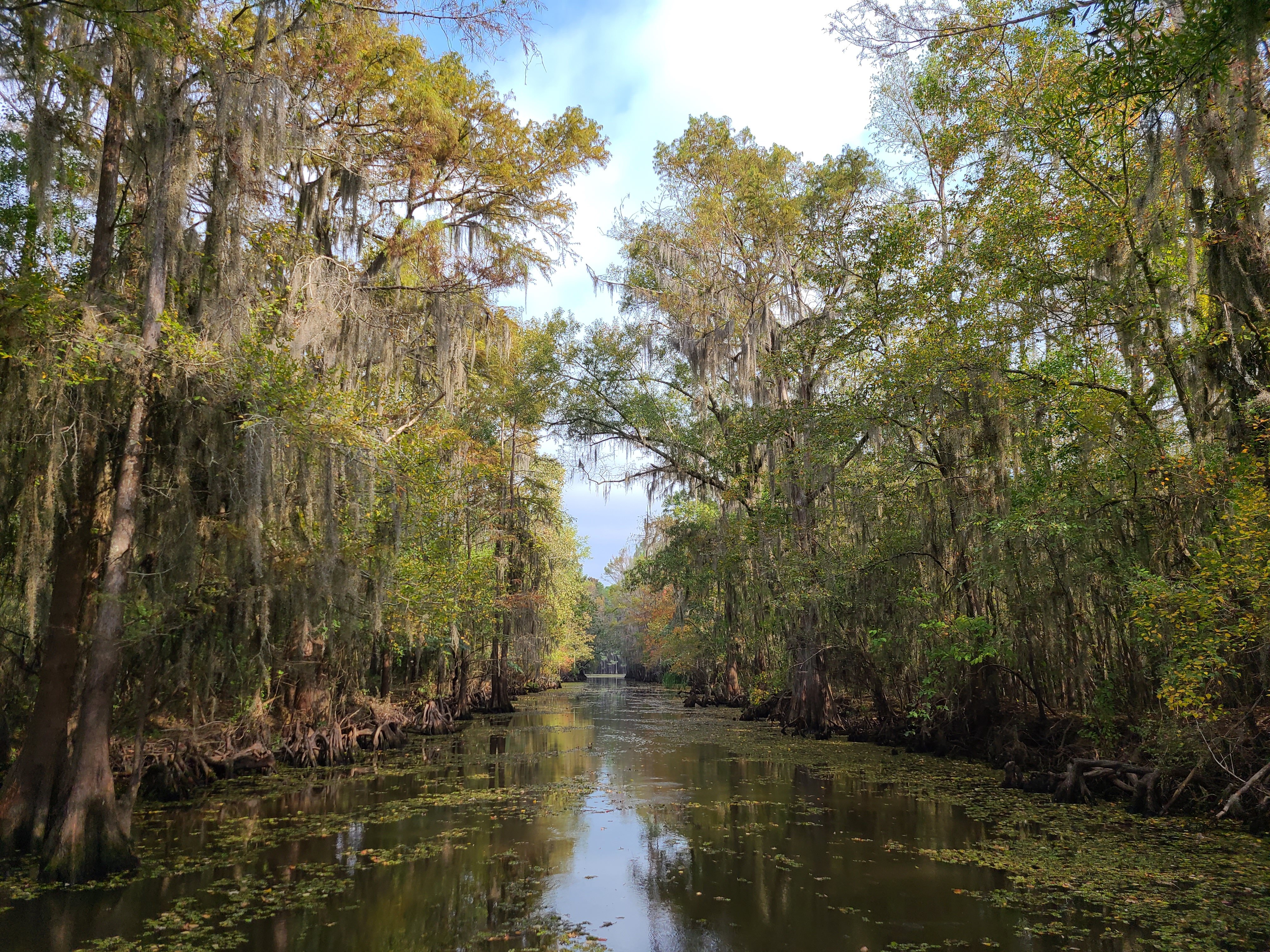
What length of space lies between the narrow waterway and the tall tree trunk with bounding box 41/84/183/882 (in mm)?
325

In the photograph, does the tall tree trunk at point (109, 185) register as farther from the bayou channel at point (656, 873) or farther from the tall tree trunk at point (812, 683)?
the tall tree trunk at point (812, 683)

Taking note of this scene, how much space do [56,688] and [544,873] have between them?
456 centimetres

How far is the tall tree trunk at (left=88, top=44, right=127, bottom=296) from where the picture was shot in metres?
6.01

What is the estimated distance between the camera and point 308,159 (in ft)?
31.6

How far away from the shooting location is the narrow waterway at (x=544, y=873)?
13.7 ft

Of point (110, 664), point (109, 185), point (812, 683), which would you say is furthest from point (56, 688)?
point (812, 683)

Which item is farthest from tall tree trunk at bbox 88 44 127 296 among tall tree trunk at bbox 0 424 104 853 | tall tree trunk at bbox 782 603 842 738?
tall tree trunk at bbox 782 603 842 738

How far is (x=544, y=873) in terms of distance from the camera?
548 centimetres

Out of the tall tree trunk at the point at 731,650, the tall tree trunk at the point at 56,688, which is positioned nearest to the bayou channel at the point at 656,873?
the tall tree trunk at the point at 56,688

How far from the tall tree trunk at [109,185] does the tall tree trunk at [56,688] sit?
145 cm

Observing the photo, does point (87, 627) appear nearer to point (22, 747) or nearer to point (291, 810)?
point (22, 747)

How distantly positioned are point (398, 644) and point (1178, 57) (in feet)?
47.6

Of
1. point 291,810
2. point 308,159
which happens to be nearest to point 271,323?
point 308,159

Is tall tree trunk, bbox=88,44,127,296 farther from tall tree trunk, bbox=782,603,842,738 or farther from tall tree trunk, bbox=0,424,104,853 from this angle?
tall tree trunk, bbox=782,603,842,738
